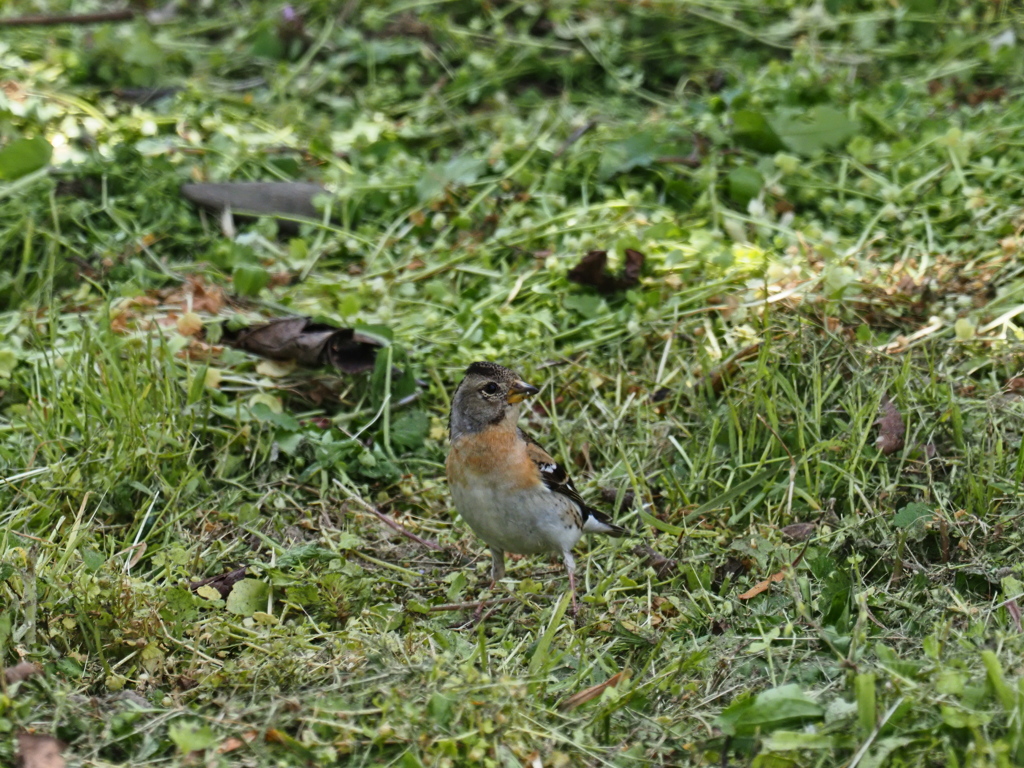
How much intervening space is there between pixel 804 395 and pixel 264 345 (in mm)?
2630

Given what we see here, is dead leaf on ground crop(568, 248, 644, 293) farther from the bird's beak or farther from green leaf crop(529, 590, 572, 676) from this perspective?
green leaf crop(529, 590, 572, 676)

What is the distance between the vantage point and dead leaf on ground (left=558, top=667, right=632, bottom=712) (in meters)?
3.84

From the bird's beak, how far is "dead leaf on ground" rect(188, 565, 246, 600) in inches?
51.8

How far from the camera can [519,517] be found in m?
4.74

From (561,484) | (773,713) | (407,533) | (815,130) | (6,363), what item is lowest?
(407,533)

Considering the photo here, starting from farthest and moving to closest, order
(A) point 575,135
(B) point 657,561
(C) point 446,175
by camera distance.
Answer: (A) point 575,135 → (C) point 446,175 → (B) point 657,561

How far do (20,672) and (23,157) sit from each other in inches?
165

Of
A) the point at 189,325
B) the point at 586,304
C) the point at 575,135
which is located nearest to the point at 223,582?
the point at 189,325

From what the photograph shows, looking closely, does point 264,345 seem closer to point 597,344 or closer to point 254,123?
point 597,344

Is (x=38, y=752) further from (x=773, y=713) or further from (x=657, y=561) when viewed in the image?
(x=657, y=561)

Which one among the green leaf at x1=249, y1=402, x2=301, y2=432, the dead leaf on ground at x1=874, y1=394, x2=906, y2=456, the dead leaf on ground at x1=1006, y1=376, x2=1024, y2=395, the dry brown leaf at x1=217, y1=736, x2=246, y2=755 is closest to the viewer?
the dry brown leaf at x1=217, y1=736, x2=246, y2=755

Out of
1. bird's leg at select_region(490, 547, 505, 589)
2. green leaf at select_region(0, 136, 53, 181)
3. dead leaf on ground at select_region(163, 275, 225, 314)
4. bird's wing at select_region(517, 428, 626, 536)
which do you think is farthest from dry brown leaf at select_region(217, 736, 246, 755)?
green leaf at select_region(0, 136, 53, 181)

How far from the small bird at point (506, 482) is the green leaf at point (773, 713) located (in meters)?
1.19

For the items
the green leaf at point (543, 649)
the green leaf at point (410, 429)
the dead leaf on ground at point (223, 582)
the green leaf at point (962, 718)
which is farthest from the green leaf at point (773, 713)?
the green leaf at point (410, 429)
